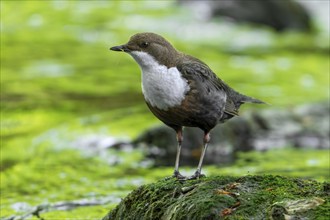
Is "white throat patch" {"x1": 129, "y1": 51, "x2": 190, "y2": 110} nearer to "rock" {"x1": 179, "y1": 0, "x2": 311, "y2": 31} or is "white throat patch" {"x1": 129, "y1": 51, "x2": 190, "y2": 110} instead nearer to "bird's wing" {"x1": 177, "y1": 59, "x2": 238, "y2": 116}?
"bird's wing" {"x1": 177, "y1": 59, "x2": 238, "y2": 116}

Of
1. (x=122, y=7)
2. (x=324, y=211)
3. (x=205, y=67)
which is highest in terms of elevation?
(x=122, y=7)

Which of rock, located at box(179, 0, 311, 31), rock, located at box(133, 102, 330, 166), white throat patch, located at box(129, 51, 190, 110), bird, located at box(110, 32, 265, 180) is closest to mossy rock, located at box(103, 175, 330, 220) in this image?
bird, located at box(110, 32, 265, 180)

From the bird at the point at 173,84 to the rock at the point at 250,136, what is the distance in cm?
445

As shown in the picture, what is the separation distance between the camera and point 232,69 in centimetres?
1612

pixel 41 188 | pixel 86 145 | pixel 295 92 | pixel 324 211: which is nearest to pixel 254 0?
pixel 295 92

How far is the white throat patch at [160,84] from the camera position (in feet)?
16.7

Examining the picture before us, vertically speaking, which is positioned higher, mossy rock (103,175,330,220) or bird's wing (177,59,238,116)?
bird's wing (177,59,238,116)

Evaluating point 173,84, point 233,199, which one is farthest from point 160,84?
point 233,199

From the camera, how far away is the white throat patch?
16.7 ft

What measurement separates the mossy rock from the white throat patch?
0.56 metres

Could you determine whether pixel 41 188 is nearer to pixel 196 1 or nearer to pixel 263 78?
pixel 263 78

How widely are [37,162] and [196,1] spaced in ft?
41.5

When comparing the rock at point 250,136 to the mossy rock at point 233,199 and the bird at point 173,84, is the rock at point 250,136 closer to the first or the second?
the bird at point 173,84

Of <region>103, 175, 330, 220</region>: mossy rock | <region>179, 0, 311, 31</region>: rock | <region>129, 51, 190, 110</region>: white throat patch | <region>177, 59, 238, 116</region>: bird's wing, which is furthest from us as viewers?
<region>179, 0, 311, 31</region>: rock
